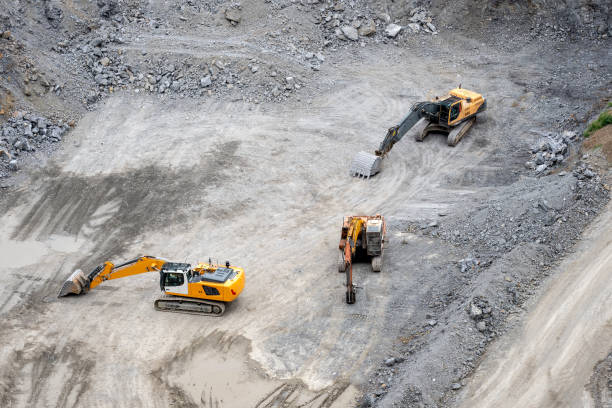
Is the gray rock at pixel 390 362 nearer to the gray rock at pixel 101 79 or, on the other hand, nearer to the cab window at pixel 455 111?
the cab window at pixel 455 111

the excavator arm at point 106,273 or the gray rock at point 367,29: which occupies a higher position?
the gray rock at point 367,29

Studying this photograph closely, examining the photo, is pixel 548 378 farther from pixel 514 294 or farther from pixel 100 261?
pixel 100 261

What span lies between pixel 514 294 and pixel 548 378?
3055mm

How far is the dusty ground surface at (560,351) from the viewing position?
14.0 meters

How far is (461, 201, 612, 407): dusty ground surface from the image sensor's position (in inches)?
553

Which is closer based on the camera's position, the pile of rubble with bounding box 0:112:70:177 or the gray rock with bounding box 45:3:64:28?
the pile of rubble with bounding box 0:112:70:177

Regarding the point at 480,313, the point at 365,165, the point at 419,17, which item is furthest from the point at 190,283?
the point at 419,17

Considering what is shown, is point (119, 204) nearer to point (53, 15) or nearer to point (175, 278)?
point (175, 278)

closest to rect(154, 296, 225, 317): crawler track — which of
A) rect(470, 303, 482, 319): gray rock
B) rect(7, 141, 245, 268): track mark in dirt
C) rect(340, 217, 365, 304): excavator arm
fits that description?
rect(340, 217, 365, 304): excavator arm

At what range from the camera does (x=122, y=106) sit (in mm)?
30844

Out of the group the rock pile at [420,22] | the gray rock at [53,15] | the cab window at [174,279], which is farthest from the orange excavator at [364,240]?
the gray rock at [53,15]

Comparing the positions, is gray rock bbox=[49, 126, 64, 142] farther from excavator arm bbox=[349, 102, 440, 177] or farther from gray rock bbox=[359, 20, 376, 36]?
gray rock bbox=[359, 20, 376, 36]

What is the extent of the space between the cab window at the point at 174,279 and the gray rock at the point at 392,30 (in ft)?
71.2

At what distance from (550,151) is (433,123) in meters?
5.19
